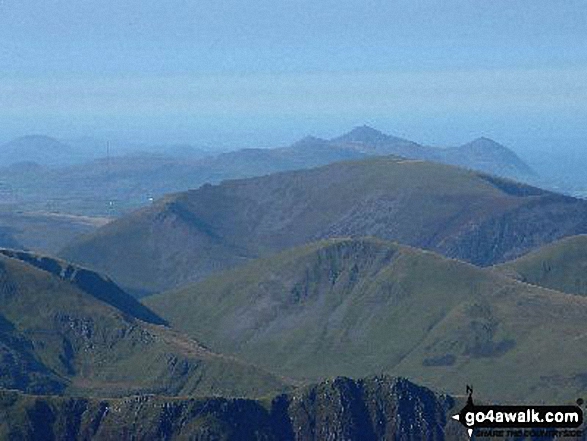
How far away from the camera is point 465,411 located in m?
88.9

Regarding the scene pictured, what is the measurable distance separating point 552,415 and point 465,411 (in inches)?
279

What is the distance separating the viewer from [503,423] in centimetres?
8988

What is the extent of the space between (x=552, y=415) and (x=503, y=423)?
3.90 meters

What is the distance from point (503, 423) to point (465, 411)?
136 inches

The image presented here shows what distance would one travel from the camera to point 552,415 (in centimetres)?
8994
